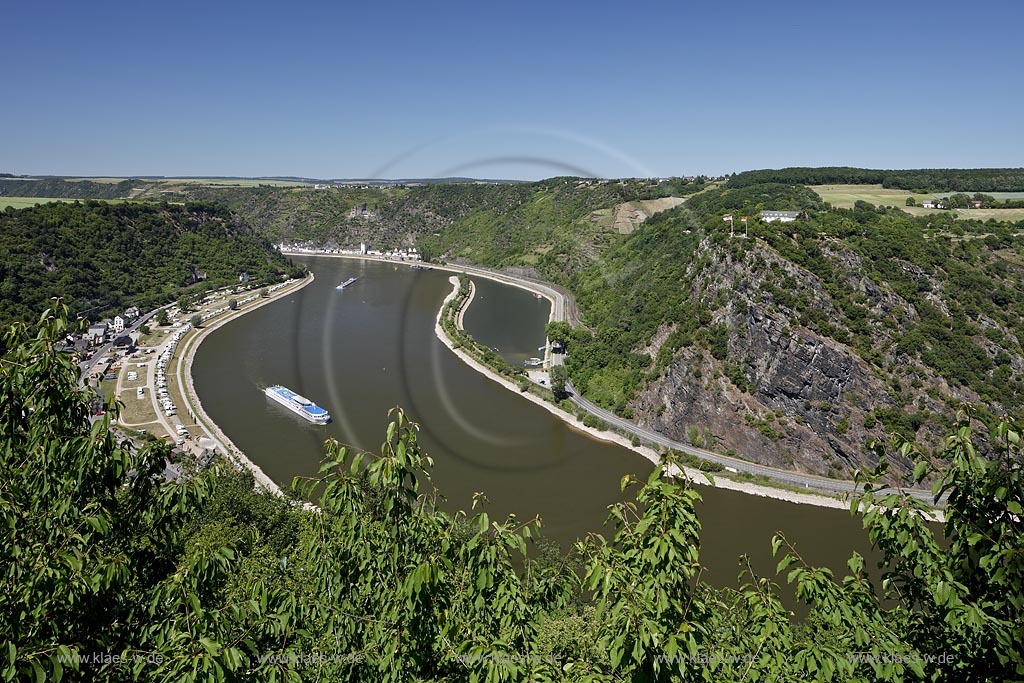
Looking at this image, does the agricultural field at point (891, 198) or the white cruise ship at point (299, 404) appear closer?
the white cruise ship at point (299, 404)

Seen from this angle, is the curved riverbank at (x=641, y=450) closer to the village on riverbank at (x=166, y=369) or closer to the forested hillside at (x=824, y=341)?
the forested hillside at (x=824, y=341)

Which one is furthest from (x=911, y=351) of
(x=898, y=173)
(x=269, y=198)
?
(x=269, y=198)

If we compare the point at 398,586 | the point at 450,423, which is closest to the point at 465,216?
the point at 450,423

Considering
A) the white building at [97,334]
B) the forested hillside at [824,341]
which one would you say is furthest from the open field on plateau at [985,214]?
the white building at [97,334]

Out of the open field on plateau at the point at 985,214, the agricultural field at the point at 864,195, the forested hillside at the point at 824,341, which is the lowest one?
the forested hillside at the point at 824,341

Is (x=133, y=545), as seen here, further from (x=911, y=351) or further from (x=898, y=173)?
(x=898, y=173)
